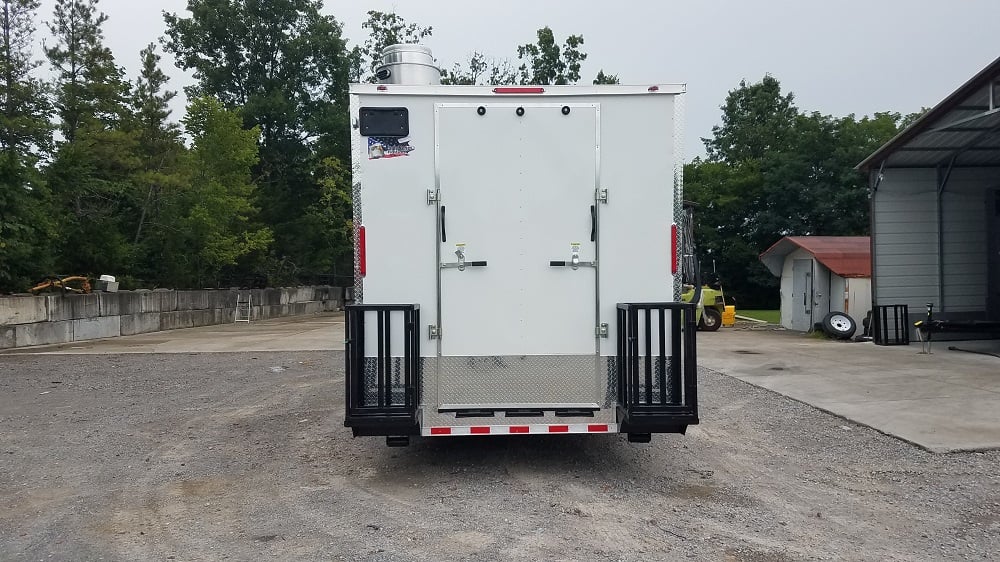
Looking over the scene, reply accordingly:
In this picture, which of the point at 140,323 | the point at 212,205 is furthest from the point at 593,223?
the point at 212,205

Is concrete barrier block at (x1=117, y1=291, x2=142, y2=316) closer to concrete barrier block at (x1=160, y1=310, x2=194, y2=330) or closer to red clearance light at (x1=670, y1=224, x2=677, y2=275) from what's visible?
concrete barrier block at (x1=160, y1=310, x2=194, y2=330)

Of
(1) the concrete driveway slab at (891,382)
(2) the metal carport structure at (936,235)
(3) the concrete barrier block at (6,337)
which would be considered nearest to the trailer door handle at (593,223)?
(1) the concrete driveway slab at (891,382)

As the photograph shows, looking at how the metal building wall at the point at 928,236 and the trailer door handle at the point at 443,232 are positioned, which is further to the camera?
the metal building wall at the point at 928,236

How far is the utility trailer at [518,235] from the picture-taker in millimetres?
5531

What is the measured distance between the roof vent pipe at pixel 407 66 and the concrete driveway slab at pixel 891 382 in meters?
5.69

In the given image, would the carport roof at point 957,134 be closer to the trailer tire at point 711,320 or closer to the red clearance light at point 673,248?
the trailer tire at point 711,320

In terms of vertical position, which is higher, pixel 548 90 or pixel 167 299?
pixel 548 90

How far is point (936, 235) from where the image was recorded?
15664 millimetres

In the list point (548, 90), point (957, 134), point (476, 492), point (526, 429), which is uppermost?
point (957, 134)

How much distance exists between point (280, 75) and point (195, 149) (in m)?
14.5

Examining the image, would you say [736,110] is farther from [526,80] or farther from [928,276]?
[928,276]

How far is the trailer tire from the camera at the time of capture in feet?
70.3

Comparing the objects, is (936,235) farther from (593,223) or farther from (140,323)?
(140,323)

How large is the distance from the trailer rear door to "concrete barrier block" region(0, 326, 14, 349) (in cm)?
1433
